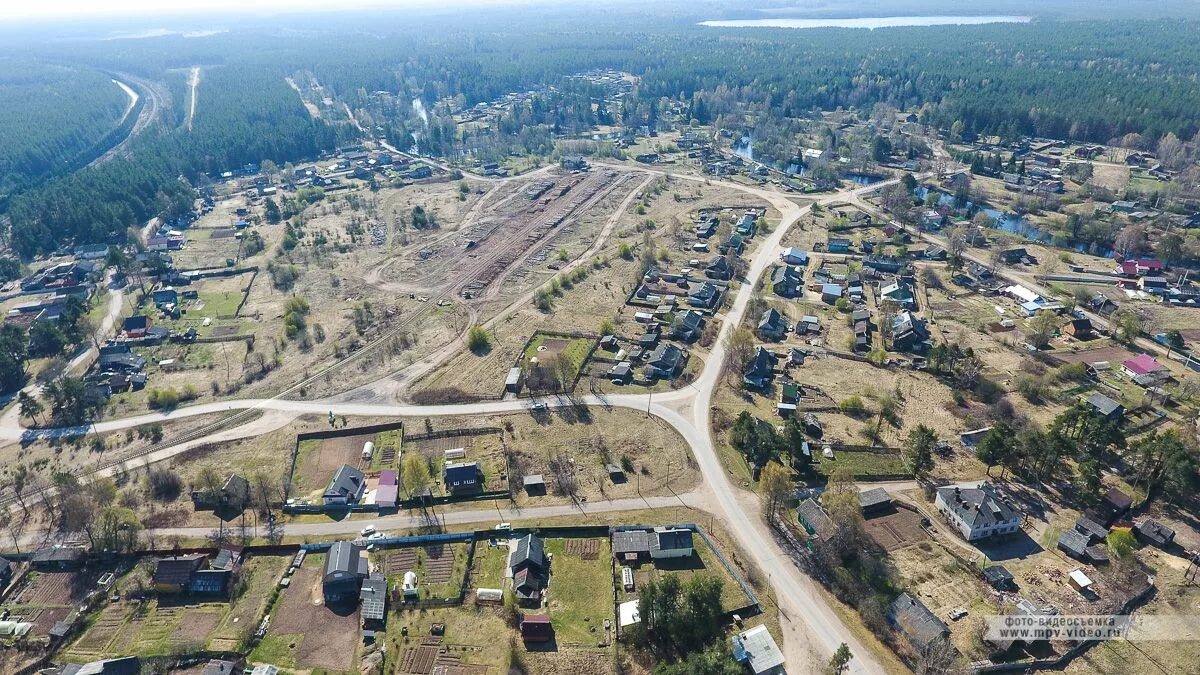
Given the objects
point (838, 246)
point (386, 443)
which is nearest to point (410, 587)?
point (386, 443)

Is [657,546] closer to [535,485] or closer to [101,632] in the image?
[535,485]

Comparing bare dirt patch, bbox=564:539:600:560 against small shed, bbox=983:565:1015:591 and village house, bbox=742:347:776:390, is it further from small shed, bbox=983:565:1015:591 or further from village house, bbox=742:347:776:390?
small shed, bbox=983:565:1015:591

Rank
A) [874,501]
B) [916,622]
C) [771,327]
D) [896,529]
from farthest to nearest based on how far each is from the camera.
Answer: [771,327]
[874,501]
[896,529]
[916,622]

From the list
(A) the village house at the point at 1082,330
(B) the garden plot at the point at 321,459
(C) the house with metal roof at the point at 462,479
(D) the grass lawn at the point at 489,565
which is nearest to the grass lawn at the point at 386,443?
(B) the garden plot at the point at 321,459

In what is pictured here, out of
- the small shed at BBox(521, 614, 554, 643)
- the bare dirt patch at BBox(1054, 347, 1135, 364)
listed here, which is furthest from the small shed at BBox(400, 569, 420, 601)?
the bare dirt patch at BBox(1054, 347, 1135, 364)

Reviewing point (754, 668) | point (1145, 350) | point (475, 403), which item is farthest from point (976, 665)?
point (1145, 350)
